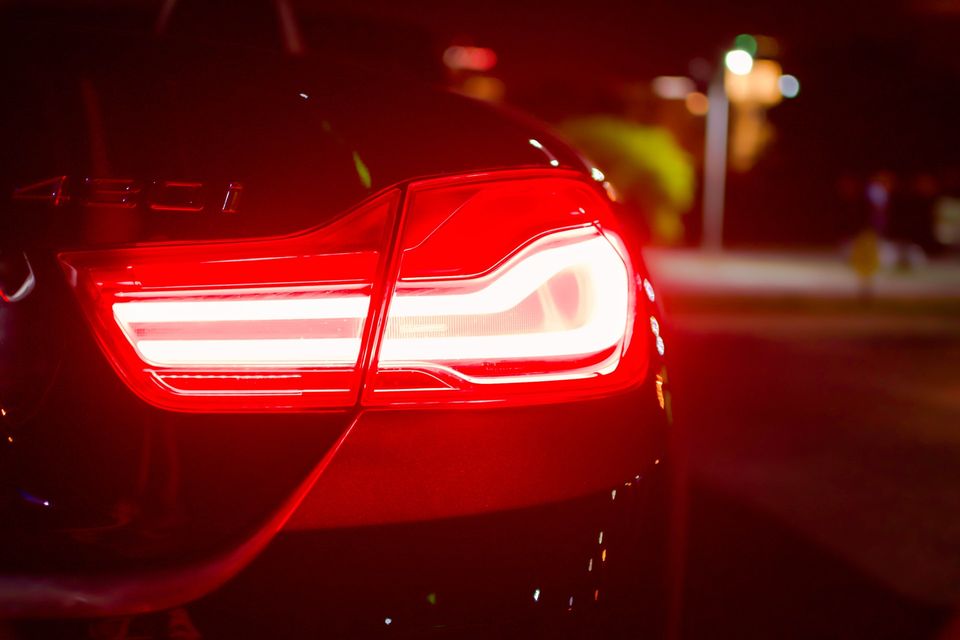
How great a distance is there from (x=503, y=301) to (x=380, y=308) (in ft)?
0.56

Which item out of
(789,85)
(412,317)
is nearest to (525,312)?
(412,317)

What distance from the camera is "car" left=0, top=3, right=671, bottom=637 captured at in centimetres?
126

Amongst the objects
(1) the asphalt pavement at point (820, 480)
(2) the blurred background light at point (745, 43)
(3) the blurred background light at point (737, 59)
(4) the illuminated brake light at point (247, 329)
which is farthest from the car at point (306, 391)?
(3) the blurred background light at point (737, 59)

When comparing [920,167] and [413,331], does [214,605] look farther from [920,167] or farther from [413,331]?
[920,167]

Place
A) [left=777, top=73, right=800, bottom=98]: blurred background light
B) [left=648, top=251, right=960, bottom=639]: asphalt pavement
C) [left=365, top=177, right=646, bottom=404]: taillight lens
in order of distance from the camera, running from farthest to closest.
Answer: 1. [left=777, top=73, right=800, bottom=98]: blurred background light
2. [left=648, top=251, right=960, bottom=639]: asphalt pavement
3. [left=365, top=177, right=646, bottom=404]: taillight lens

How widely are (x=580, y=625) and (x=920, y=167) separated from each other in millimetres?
48292

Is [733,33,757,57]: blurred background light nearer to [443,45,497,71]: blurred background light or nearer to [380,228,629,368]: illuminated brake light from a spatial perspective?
[443,45,497,71]: blurred background light

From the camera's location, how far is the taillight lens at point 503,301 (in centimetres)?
133

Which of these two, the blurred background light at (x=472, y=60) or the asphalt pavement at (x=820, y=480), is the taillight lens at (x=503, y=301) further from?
the blurred background light at (x=472, y=60)

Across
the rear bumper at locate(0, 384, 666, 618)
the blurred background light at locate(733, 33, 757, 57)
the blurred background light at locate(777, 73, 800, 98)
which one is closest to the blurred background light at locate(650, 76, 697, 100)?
the blurred background light at locate(733, 33, 757, 57)

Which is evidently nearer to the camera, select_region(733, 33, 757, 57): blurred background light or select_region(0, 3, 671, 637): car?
select_region(0, 3, 671, 637): car

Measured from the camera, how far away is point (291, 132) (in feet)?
4.82

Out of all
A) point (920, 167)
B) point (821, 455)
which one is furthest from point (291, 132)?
point (920, 167)

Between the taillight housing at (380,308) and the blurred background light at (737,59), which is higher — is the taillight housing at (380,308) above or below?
below
